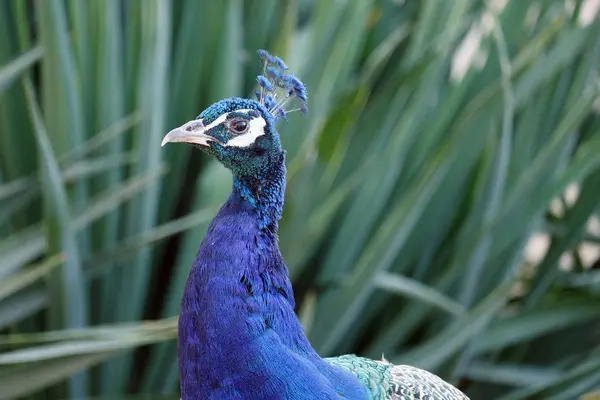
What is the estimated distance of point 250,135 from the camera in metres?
0.65

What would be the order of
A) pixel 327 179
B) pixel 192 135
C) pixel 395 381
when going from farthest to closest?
1. pixel 327 179
2. pixel 395 381
3. pixel 192 135

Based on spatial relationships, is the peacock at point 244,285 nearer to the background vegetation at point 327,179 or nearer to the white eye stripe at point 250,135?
the white eye stripe at point 250,135

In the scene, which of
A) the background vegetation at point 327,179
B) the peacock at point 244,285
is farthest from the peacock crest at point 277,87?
the background vegetation at point 327,179

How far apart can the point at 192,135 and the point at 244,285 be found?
0.42 ft

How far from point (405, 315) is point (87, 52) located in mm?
577

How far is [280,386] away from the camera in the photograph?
683mm

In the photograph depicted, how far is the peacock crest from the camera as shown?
0.70 m

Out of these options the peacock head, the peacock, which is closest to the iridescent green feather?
the peacock

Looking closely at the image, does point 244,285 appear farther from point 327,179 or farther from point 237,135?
point 327,179

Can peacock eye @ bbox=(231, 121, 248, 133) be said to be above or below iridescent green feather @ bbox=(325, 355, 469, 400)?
above

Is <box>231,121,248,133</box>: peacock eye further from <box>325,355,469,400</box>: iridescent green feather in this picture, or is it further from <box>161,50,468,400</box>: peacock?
<box>325,355,469,400</box>: iridescent green feather

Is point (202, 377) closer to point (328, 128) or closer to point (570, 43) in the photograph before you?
point (328, 128)

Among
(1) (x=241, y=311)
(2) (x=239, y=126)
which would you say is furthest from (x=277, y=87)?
(1) (x=241, y=311)

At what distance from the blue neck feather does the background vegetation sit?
282mm
